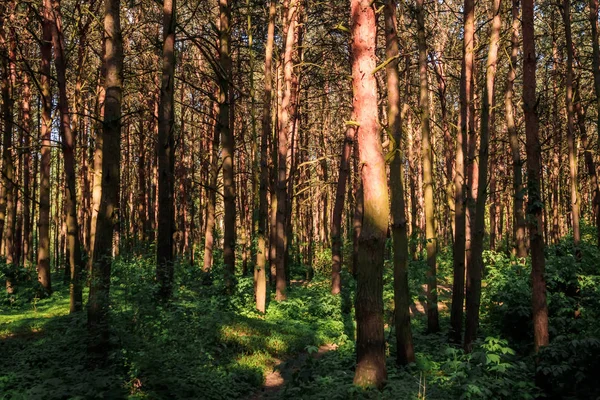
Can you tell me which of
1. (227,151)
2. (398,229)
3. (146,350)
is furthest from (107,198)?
(227,151)

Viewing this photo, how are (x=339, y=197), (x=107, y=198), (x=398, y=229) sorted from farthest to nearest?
1. (x=339, y=197)
2. (x=398, y=229)
3. (x=107, y=198)

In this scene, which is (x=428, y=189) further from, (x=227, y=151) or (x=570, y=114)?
(x=570, y=114)

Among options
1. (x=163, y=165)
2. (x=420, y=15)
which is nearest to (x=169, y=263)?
(x=163, y=165)

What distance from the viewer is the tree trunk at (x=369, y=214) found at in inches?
258

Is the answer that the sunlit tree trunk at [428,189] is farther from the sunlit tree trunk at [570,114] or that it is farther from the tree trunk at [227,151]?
the sunlit tree trunk at [570,114]

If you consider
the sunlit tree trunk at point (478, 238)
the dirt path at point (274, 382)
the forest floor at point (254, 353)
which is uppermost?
the sunlit tree trunk at point (478, 238)

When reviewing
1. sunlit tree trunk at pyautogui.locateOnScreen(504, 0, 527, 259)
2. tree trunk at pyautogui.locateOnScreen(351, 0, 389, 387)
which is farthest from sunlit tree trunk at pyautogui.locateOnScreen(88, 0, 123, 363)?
sunlit tree trunk at pyautogui.locateOnScreen(504, 0, 527, 259)

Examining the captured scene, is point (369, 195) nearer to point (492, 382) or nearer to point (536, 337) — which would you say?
point (492, 382)

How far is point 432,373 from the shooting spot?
7.96 metres

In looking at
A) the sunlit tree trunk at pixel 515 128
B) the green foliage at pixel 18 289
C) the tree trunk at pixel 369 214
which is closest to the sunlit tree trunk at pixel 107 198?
the tree trunk at pixel 369 214

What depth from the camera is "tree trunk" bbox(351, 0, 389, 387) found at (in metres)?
6.55

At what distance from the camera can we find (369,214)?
6688mm

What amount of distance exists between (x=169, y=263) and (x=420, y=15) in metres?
8.42

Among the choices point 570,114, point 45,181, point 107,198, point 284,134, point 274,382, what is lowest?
point 274,382
